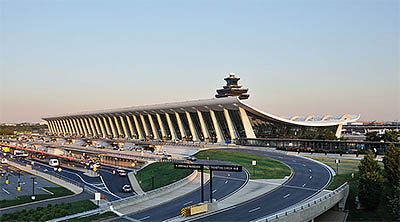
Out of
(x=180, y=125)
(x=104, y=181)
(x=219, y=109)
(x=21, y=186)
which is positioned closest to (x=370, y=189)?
(x=104, y=181)

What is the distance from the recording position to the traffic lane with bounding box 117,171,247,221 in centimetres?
2867

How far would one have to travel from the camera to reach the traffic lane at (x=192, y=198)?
28672mm

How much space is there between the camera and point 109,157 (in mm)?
84062

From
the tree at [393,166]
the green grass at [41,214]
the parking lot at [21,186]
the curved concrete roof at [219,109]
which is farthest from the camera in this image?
the curved concrete roof at [219,109]

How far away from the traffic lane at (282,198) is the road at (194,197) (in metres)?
3.66

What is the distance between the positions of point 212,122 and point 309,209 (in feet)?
224

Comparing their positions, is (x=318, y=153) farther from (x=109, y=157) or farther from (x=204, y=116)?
(x=109, y=157)

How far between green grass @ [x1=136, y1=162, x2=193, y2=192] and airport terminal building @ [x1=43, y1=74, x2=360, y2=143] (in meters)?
28.5

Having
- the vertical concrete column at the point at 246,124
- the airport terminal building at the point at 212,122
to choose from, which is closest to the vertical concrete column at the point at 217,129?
the airport terminal building at the point at 212,122

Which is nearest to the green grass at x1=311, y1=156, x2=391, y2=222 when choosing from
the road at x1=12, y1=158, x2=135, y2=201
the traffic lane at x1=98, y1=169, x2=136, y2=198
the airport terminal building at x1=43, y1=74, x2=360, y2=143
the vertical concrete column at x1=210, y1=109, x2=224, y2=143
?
the traffic lane at x1=98, y1=169, x2=136, y2=198

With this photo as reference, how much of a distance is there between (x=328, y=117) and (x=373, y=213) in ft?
273

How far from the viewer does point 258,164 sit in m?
52.8

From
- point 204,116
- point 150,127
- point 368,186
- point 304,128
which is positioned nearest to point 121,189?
point 368,186

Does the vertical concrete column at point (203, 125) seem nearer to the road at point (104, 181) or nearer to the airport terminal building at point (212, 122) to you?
the airport terminal building at point (212, 122)
